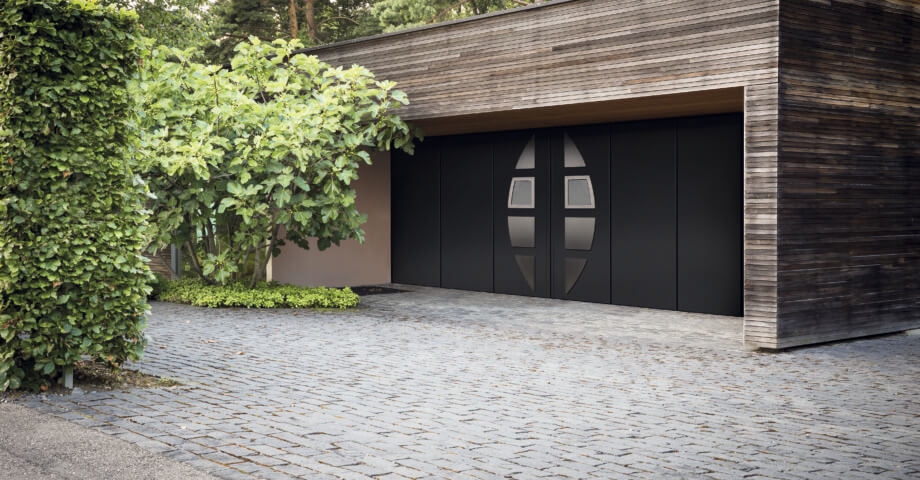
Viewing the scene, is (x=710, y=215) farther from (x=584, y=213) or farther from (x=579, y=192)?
(x=579, y=192)

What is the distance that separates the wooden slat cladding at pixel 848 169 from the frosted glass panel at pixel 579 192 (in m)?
4.42

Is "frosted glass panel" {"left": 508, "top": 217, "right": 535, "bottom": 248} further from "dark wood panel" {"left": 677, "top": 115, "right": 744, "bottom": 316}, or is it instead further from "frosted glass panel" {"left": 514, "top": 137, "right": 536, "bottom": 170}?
"dark wood panel" {"left": 677, "top": 115, "right": 744, "bottom": 316}

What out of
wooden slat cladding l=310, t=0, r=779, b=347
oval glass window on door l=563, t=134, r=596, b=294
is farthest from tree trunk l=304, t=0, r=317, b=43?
oval glass window on door l=563, t=134, r=596, b=294

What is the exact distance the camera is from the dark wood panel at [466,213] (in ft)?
49.3

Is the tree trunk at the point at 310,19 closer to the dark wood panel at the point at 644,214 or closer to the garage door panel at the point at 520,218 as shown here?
the garage door panel at the point at 520,218

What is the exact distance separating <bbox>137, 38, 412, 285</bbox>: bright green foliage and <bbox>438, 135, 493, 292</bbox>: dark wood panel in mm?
2680

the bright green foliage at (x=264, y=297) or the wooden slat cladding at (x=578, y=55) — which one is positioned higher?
the wooden slat cladding at (x=578, y=55)

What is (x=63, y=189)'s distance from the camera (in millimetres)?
6473

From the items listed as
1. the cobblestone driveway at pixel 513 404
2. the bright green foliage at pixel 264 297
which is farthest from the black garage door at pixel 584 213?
the bright green foliage at pixel 264 297

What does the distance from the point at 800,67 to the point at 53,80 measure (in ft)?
22.1

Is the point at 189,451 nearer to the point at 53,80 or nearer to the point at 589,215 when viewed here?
the point at 53,80

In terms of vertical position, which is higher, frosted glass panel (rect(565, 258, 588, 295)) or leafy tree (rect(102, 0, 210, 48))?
leafy tree (rect(102, 0, 210, 48))

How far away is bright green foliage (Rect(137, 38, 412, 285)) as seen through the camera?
11070 millimetres

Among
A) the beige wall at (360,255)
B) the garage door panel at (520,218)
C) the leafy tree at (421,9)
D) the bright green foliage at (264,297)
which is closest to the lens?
the bright green foliage at (264,297)
